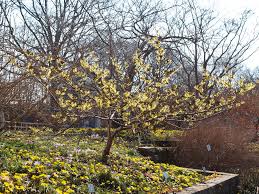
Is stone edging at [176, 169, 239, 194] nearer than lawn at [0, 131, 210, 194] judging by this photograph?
No

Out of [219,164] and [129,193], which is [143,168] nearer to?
[129,193]

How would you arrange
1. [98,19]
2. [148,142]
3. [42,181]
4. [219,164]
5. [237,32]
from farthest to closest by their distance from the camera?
1. [237,32]
2. [98,19]
3. [148,142]
4. [219,164]
5. [42,181]

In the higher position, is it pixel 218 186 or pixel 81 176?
pixel 81 176

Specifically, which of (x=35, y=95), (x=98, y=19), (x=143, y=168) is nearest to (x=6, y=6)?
(x=98, y=19)

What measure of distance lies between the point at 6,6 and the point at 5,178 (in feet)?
37.0

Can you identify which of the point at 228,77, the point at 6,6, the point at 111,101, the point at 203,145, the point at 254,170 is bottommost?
the point at 254,170

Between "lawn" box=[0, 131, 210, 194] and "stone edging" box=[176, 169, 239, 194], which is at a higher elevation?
"lawn" box=[0, 131, 210, 194]

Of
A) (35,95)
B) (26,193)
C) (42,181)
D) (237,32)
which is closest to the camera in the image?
(26,193)

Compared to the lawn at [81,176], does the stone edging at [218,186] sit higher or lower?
lower

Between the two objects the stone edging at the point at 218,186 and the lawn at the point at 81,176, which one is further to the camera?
the stone edging at the point at 218,186

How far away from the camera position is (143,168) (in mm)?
6230

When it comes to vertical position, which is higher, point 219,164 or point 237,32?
point 237,32

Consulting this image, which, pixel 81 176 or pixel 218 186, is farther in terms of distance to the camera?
pixel 218 186

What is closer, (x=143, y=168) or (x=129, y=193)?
(x=129, y=193)
